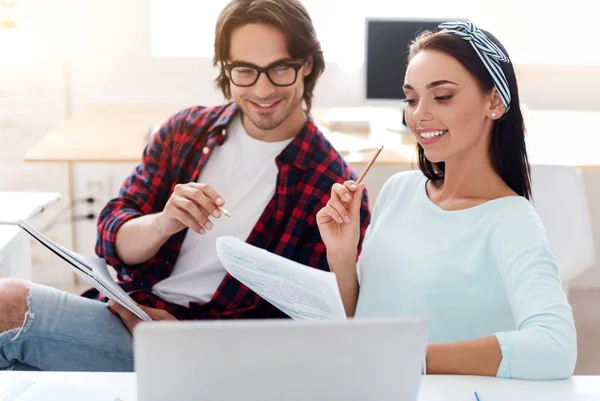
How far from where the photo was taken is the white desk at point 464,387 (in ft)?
3.54

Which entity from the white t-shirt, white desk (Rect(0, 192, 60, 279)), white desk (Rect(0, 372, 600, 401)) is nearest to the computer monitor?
the white t-shirt

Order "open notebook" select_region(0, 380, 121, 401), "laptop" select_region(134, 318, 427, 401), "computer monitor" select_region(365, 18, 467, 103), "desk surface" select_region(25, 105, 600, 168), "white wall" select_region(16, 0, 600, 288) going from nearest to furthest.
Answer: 1. "laptop" select_region(134, 318, 427, 401)
2. "open notebook" select_region(0, 380, 121, 401)
3. "desk surface" select_region(25, 105, 600, 168)
4. "computer monitor" select_region(365, 18, 467, 103)
5. "white wall" select_region(16, 0, 600, 288)

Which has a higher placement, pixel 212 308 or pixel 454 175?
pixel 454 175

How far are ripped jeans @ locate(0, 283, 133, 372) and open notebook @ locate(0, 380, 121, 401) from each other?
486mm

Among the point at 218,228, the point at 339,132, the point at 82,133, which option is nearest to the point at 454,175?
the point at 218,228

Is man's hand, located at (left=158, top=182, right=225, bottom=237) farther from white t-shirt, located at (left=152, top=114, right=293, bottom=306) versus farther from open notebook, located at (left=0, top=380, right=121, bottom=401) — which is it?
open notebook, located at (left=0, top=380, right=121, bottom=401)

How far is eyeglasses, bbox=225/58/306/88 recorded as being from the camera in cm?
176

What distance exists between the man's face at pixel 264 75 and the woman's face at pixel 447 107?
44 centimetres

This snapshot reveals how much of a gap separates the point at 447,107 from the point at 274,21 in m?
0.55

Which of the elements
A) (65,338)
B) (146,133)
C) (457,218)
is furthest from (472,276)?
(146,133)

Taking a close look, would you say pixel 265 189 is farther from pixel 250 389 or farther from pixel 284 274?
pixel 250 389

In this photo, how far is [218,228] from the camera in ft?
5.80

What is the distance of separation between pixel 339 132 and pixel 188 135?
1.13 metres

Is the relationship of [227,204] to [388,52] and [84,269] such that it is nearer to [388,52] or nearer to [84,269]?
[84,269]
